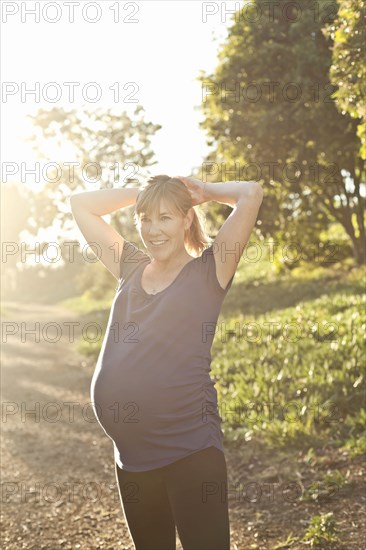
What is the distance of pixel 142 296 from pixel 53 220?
31.3 metres

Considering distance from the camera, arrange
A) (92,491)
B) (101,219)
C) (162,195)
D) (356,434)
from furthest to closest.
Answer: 1. (356,434)
2. (92,491)
3. (101,219)
4. (162,195)

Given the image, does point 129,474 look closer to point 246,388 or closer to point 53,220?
point 246,388

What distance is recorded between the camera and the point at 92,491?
23.0ft

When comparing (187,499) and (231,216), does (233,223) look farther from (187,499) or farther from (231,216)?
(187,499)

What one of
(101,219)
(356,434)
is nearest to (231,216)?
(101,219)

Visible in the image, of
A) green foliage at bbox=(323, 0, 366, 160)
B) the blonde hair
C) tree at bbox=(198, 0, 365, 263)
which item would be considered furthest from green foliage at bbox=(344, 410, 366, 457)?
tree at bbox=(198, 0, 365, 263)

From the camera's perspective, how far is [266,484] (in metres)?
6.78

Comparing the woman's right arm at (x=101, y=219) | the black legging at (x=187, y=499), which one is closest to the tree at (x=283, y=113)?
the woman's right arm at (x=101, y=219)

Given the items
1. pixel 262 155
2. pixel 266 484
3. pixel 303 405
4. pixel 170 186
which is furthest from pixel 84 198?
pixel 262 155

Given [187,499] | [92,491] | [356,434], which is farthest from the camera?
[356,434]

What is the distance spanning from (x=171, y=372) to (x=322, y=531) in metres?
3.15

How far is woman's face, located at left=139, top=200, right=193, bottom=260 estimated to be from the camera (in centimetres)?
300

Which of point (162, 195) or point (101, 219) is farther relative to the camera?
point (101, 219)

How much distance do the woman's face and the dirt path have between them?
317 cm
